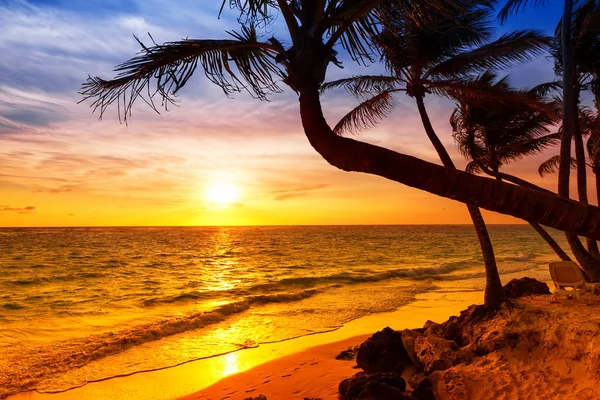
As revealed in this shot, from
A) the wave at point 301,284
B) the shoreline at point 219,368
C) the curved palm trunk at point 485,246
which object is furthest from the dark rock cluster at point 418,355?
the wave at point 301,284

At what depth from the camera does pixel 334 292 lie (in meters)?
18.1

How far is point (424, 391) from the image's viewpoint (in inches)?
208

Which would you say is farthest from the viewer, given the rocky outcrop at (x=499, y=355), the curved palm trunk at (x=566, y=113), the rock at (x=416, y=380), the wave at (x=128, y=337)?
the wave at (x=128, y=337)

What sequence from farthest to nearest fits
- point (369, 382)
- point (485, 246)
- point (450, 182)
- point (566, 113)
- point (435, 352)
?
point (485, 246)
point (435, 352)
point (566, 113)
point (369, 382)
point (450, 182)

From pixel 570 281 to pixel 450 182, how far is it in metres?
5.67

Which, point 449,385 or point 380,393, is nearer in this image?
point 380,393

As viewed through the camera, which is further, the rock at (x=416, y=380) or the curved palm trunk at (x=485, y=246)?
the curved palm trunk at (x=485, y=246)

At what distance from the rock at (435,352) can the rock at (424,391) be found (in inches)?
17.6

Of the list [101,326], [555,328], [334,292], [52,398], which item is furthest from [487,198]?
[334,292]

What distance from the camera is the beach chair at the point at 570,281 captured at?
22.2 ft

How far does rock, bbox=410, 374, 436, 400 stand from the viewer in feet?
17.1

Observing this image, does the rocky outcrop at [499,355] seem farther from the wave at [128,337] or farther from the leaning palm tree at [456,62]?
the wave at [128,337]

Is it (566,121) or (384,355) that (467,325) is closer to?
(384,355)

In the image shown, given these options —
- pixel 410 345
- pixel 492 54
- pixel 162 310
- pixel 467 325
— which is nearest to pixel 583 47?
pixel 492 54
